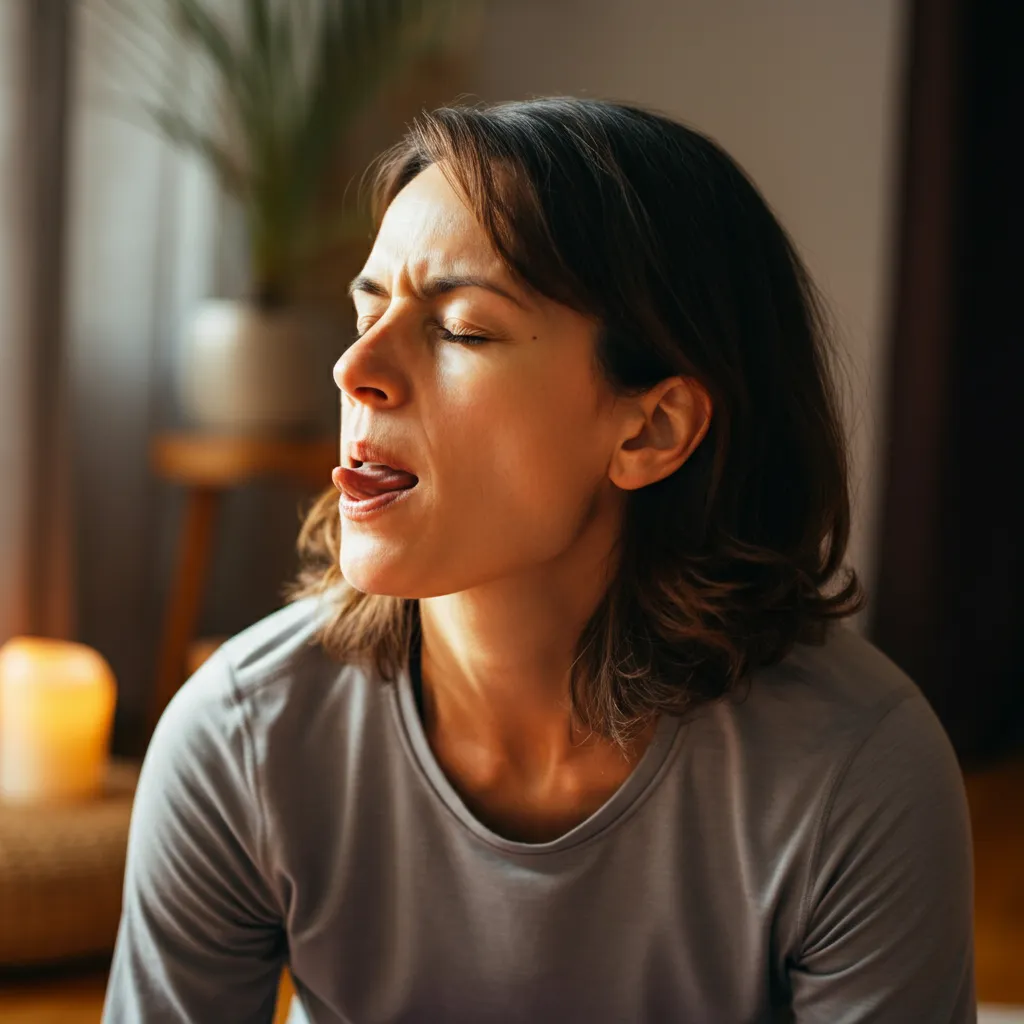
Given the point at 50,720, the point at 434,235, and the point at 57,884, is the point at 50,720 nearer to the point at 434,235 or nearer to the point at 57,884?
the point at 57,884

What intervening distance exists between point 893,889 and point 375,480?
1.60ft

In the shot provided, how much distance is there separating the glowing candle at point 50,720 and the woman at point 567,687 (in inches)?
35.5

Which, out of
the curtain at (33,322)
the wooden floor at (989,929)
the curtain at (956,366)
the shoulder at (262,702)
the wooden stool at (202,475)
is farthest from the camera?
the curtain at (956,366)

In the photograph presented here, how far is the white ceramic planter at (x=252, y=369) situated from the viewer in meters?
2.65

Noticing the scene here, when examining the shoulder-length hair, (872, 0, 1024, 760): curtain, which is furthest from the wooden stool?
the shoulder-length hair

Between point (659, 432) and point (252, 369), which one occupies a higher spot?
point (659, 432)

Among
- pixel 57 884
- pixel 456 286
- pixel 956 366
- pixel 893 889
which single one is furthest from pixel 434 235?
pixel 956 366

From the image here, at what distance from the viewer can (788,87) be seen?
325 centimetres

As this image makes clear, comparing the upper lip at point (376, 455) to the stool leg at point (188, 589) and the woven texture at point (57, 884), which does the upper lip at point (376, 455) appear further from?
the stool leg at point (188, 589)

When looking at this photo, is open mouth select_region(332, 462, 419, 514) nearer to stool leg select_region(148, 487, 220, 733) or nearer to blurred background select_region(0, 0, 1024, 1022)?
blurred background select_region(0, 0, 1024, 1022)

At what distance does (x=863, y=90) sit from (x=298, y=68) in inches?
49.4

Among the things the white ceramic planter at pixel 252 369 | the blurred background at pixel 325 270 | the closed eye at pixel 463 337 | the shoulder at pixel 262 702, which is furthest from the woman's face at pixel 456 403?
the white ceramic planter at pixel 252 369

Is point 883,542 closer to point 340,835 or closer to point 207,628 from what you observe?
point 207,628

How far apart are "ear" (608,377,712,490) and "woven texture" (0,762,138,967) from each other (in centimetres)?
114
